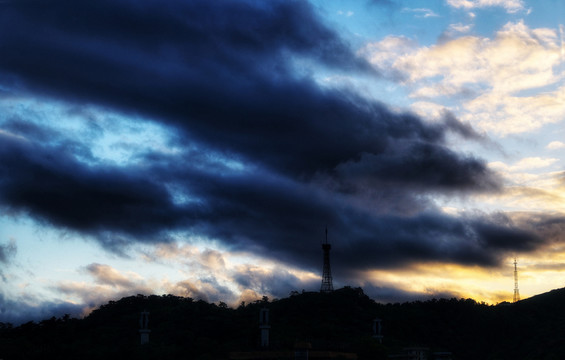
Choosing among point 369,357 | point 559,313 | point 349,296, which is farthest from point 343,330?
point 559,313

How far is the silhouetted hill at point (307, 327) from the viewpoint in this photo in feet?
407

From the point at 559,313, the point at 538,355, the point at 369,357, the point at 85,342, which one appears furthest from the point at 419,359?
the point at 559,313

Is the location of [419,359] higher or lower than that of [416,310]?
lower

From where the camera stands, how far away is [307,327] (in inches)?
5886

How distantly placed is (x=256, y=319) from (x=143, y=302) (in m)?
41.1

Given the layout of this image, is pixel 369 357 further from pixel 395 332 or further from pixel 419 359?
pixel 395 332

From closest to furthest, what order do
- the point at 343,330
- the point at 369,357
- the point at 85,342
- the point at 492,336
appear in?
the point at 369,357 < the point at 85,342 < the point at 343,330 < the point at 492,336

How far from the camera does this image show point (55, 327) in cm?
15250

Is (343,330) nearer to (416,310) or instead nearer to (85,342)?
(416,310)

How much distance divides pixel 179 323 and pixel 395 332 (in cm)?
5033

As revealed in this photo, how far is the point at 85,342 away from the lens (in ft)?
432

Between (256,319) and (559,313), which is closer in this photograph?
(256,319)

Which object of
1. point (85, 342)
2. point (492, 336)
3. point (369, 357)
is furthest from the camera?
point (492, 336)

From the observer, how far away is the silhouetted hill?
124 m
